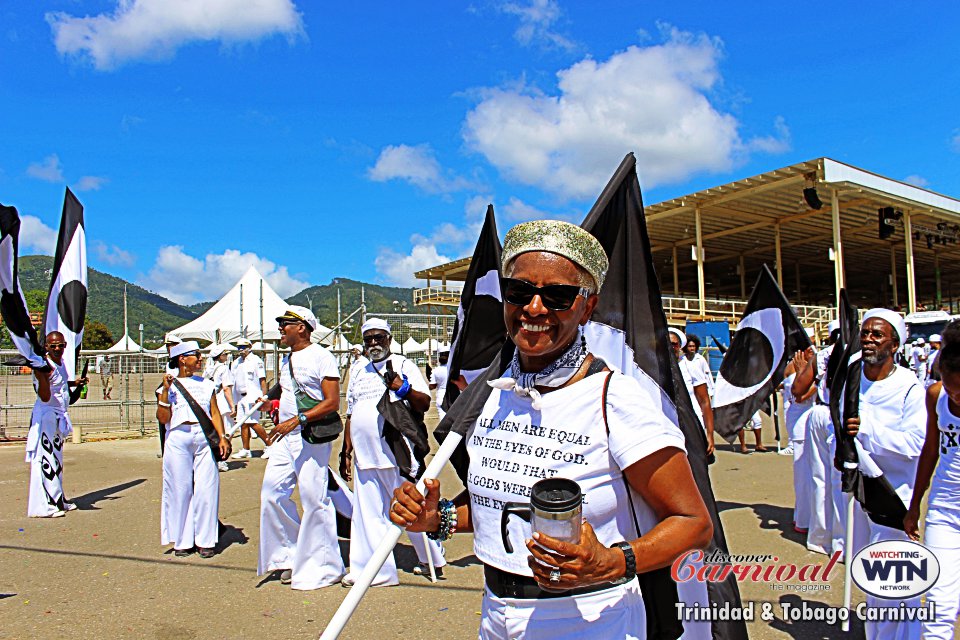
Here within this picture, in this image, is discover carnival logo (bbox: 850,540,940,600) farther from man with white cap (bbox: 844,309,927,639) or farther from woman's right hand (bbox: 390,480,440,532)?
woman's right hand (bbox: 390,480,440,532)

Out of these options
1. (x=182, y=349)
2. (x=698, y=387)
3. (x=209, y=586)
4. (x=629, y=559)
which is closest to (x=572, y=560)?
(x=629, y=559)

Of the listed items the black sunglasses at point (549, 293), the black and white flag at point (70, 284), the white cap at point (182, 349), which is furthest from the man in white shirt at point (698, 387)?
the black and white flag at point (70, 284)

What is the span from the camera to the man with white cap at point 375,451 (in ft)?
19.3

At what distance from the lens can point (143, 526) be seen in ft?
25.7

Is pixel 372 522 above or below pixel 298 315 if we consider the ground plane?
below

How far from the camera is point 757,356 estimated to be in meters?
6.47

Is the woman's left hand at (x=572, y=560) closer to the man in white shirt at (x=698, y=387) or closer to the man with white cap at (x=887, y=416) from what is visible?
the man with white cap at (x=887, y=416)

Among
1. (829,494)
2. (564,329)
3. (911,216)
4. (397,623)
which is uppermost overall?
(911,216)

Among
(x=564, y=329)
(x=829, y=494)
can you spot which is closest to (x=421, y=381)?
(x=829, y=494)

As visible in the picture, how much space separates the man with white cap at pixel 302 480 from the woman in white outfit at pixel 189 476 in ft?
3.65

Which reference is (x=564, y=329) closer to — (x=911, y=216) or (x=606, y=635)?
(x=606, y=635)

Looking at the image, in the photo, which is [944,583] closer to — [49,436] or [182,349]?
[182,349]

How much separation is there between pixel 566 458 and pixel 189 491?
5.89 meters

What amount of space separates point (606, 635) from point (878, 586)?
258 cm
